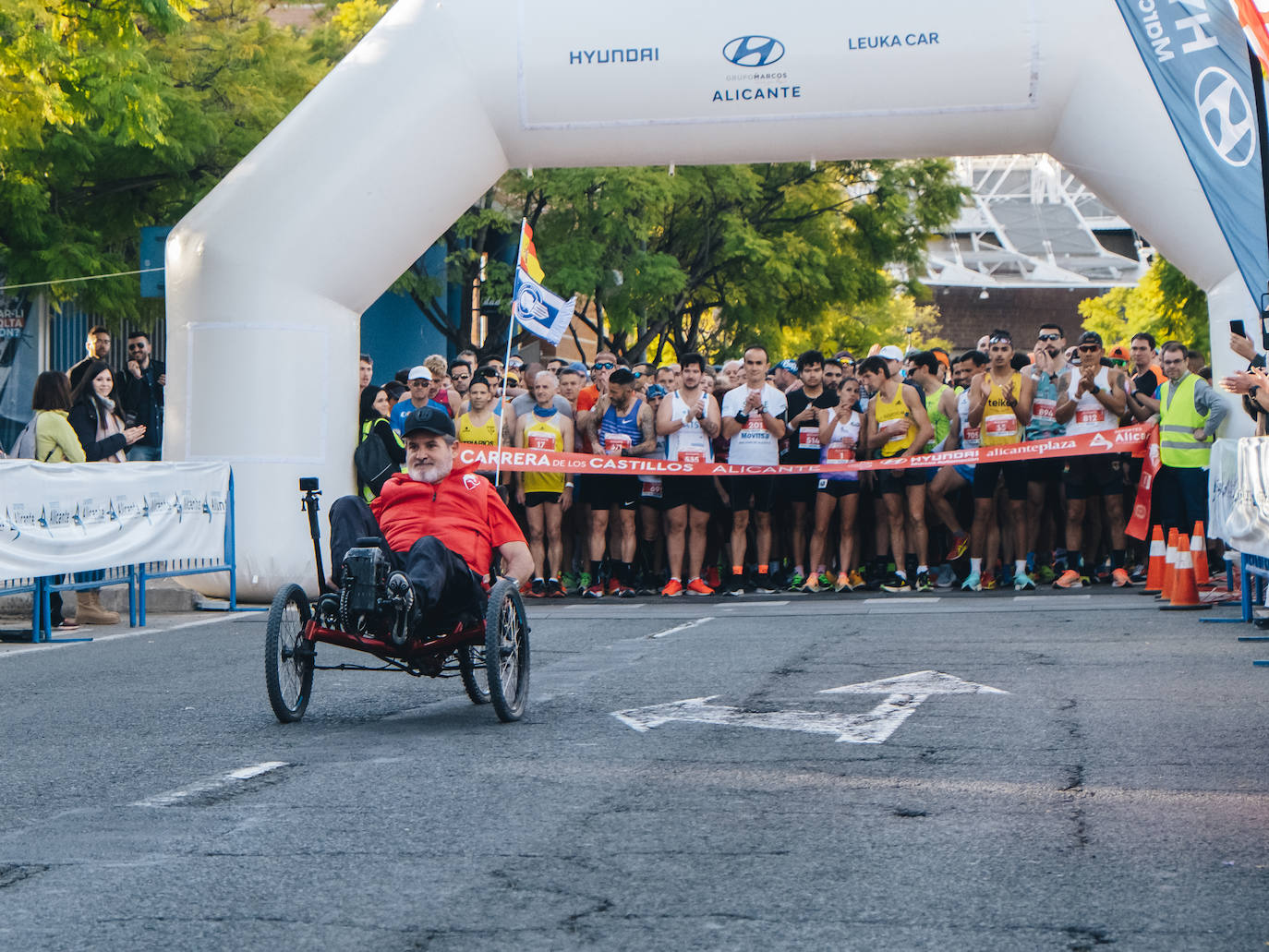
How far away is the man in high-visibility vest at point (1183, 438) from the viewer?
513 inches

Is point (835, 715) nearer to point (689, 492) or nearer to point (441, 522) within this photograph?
point (441, 522)

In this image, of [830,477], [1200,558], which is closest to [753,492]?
[830,477]

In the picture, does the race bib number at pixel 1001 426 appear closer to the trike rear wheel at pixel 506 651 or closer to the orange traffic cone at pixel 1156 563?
the orange traffic cone at pixel 1156 563

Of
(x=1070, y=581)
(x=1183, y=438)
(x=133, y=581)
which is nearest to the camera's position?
(x=133, y=581)

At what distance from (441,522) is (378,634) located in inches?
27.0

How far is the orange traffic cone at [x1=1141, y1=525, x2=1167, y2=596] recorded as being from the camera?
13156 mm

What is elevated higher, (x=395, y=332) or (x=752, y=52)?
(x=752, y=52)

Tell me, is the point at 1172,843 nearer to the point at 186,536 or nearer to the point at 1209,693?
the point at 1209,693

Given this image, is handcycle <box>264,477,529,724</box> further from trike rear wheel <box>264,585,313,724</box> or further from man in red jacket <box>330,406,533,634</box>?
man in red jacket <box>330,406,533,634</box>

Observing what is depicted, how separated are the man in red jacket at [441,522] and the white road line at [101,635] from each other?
14.5ft

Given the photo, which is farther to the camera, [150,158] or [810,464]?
[150,158]

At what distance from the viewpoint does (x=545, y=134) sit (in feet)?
45.4

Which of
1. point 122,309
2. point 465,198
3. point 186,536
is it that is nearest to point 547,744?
point 186,536

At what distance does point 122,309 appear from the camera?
75.7ft
